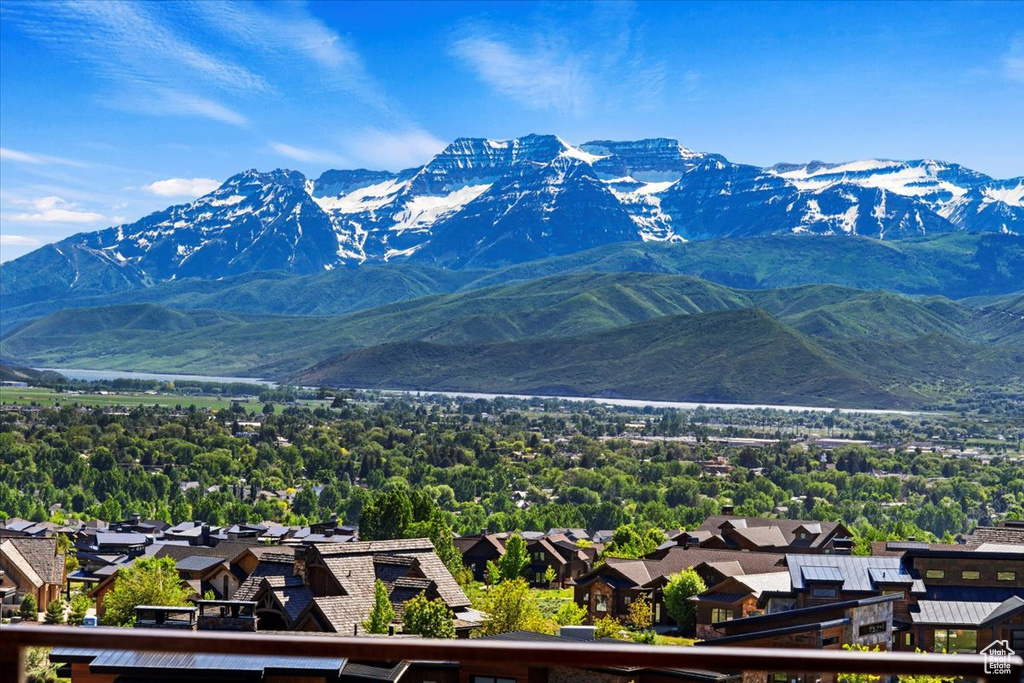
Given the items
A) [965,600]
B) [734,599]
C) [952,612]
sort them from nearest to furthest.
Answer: [952,612] < [965,600] < [734,599]

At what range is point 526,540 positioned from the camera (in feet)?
254

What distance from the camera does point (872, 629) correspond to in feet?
135

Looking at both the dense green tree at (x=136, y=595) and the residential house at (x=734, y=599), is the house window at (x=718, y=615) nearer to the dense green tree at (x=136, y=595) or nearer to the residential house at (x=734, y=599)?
the residential house at (x=734, y=599)

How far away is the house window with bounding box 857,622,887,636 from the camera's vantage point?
40.8 metres

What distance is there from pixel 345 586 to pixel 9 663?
36.5 m

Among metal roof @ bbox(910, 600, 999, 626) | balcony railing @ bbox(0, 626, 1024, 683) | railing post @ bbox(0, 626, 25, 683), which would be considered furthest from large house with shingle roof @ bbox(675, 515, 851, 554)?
railing post @ bbox(0, 626, 25, 683)

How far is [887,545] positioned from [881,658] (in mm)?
58271

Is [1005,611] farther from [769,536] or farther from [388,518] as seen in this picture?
[769,536]

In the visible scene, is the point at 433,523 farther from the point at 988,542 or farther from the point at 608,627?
the point at 988,542

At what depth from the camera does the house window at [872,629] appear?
4081 centimetres

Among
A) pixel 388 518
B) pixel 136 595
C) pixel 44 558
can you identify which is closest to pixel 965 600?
pixel 388 518

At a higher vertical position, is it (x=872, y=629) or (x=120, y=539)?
(x=120, y=539)

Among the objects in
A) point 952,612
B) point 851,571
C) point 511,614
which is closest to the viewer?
point 511,614


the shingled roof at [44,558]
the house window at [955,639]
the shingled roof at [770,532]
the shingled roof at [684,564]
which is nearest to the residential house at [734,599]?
the shingled roof at [684,564]
